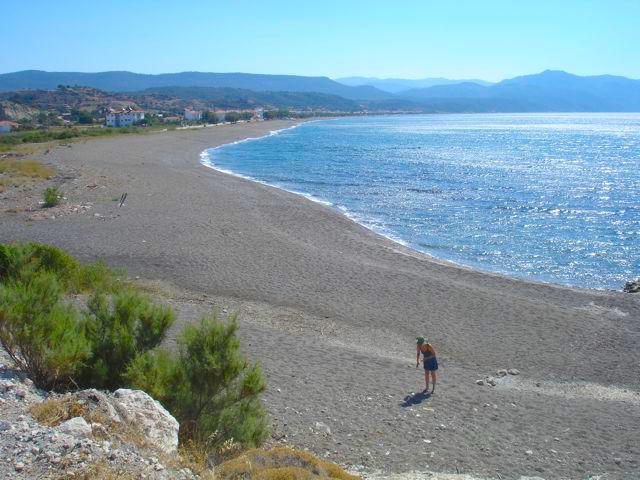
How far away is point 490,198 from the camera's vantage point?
115 feet

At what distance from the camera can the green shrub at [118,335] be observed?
724 cm

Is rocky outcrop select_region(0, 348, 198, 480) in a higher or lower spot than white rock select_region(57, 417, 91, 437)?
lower

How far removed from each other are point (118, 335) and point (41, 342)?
0.85 m

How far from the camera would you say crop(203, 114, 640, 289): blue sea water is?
21969 mm

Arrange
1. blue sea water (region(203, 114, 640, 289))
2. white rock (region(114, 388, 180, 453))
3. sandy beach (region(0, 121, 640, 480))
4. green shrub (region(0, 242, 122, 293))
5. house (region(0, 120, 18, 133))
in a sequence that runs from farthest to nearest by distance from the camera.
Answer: house (region(0, 120, 18, 133)), blue sea water (region(203, 114, 640, 289)), green shrub (region(0, 242, 122, 293)), sandy beach (region(0, 121, 640, 480)), white rock (region(114, 388, 180, 453))

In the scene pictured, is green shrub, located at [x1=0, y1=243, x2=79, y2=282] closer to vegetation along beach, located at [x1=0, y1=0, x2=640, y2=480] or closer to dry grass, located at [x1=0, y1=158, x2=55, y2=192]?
vegetation along beach, located at [x1=0, y1=0, x2=640, y2=480]

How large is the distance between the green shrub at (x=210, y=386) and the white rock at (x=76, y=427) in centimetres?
151

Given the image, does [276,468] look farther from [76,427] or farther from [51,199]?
[51,199]

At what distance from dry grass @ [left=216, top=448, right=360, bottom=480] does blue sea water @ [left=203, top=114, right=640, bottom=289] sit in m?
15.0

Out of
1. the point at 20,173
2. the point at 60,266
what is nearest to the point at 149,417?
the point at 60,266

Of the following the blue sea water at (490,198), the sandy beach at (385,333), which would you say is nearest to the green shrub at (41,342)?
the sandy beach at (385,333)

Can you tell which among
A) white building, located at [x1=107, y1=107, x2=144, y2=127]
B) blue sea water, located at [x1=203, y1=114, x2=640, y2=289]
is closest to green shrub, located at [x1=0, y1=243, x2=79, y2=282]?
blue sea water, located at [x1=203, y1=114, x2=640, y2=289]

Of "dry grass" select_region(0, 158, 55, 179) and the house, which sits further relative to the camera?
the house

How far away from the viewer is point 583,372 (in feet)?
38.4
